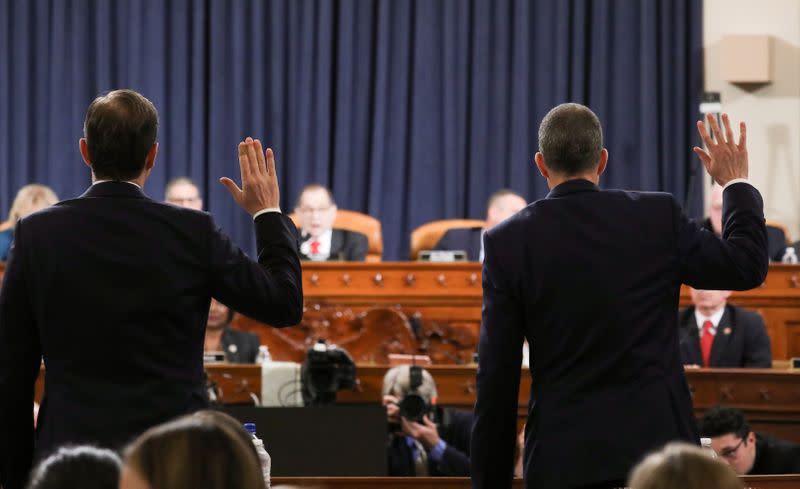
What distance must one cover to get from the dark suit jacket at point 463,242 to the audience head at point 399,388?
3717mm

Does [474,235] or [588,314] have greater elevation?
[474,235]

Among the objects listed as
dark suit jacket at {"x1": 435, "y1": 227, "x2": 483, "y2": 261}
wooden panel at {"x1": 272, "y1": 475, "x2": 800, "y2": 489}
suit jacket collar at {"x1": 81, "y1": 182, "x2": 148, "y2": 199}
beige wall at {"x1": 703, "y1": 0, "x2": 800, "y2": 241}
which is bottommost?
wooden panel at {"x1": 272, "y1": 475, "x2": 800, "y2": 489}

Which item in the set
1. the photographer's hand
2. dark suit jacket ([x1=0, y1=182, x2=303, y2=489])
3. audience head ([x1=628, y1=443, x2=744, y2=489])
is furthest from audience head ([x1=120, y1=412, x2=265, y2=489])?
the photographer's hand

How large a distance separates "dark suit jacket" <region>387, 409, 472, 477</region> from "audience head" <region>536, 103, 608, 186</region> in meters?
2.59

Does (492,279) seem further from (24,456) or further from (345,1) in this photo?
(345,1)

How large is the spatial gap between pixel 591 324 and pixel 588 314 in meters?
0.02

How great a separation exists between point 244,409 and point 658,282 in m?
2.59

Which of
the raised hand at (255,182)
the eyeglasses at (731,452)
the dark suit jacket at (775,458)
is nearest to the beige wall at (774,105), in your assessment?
the dark suit jacket at (775,458)

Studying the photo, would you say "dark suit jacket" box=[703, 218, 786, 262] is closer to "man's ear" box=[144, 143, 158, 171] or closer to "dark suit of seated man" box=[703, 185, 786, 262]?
"dark suit of seated man" box=[703, 185, 786, 262]

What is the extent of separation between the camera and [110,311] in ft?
8.29

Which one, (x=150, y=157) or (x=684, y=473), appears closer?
(x=684, y=473)

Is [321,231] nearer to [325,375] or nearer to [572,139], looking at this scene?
[325,375]

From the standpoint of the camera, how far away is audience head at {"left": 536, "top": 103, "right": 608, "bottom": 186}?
2764 millimetres

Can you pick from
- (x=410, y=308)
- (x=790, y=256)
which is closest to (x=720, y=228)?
(x=790, y=256)
